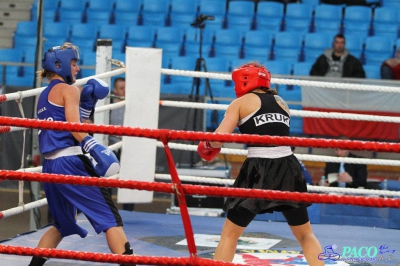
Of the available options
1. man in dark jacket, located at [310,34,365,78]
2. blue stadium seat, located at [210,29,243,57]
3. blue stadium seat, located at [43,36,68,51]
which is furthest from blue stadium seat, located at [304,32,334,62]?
blue stadium seat, located at [43,36,68,51]

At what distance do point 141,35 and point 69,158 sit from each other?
6437 mm

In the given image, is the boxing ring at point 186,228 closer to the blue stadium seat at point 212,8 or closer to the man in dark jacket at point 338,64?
the man in dark jacket at point 338,64

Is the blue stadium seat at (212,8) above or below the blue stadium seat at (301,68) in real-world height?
above

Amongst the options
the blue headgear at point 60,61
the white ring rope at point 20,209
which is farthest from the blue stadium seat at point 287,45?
the blue headgear at point 60,61

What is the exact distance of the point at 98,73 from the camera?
16.3 ft

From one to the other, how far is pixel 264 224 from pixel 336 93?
8.46 ft

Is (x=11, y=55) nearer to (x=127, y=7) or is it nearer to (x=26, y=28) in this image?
(x=26, y=28)

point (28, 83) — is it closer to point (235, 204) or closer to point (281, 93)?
A: point (281, 93)

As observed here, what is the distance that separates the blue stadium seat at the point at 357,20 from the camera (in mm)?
9469

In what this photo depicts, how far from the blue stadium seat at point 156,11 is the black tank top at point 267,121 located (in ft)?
22.8

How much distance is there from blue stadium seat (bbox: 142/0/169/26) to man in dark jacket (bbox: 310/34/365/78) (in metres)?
2.69

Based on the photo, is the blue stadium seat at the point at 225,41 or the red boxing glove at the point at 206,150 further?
the blue stadium seat at the point at 225,41

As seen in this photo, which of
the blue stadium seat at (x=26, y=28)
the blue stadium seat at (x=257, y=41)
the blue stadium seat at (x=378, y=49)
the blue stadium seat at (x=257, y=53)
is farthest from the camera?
the blue stadium seat at (x=26, y=28)

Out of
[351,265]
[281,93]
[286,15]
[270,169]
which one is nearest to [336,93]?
[281,93]
